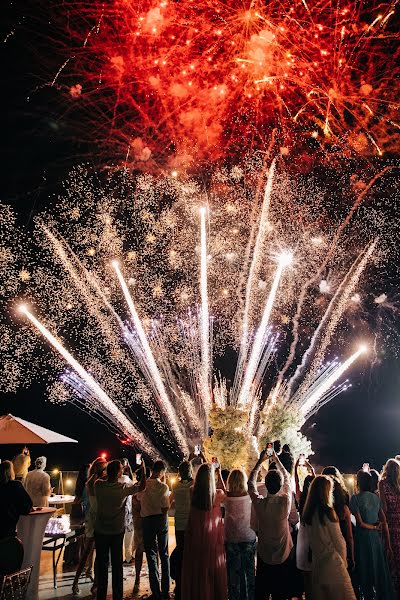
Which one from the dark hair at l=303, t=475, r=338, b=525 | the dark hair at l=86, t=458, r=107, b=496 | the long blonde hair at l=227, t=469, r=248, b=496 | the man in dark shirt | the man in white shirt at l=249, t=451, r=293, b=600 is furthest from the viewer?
the dark hair at l=86, t=458, r=107, b=496

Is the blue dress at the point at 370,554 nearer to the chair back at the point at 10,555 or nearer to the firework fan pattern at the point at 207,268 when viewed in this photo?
the chair back at the point at 10,555

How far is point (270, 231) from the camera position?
1432 centimetres

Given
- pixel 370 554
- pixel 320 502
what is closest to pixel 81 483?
pixel 370 554

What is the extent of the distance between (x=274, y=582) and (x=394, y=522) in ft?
5.26

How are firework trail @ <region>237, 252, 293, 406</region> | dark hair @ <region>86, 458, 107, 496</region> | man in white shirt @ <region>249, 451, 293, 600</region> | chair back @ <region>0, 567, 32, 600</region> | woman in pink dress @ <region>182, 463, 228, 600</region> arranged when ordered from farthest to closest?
1. firework trail @ <region>237, 252, 293, 406</region>
2. dark hair @ <region>86, 458, 107, 496</region>
3. woman in pink dress @ <region>182, 463, 228, 600</region>
4. man in white shirt @ <region>249, 451, 293, 600</region>
5. chair back @ <region>0, 567, 32, 600</region>

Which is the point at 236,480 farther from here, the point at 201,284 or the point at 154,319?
the point at 154,319

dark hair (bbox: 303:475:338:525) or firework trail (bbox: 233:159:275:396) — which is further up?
firework trail (bbox: 233:159:275:396)

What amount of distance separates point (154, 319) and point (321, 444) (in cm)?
1880

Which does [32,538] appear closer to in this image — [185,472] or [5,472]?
[5,472]

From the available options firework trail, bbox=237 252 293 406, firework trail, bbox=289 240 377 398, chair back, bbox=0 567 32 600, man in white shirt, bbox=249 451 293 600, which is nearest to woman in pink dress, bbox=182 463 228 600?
man in white shirt, bbox=249 451 293 600

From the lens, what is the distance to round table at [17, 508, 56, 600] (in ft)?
18.7

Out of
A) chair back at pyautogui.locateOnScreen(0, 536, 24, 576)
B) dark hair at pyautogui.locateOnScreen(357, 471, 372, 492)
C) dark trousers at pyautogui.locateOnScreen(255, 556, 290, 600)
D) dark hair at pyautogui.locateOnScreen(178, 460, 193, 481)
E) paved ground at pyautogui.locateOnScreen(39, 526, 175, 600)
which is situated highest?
dark hair at pyautogui.locateOnScreen(178, 460, 193, 481)

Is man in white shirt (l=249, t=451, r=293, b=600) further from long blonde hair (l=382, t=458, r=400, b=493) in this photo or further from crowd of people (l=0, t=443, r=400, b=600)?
long blonde hair (l=382, t=458, r=400, b=493)

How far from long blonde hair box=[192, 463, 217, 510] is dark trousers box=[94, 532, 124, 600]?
135 cm
